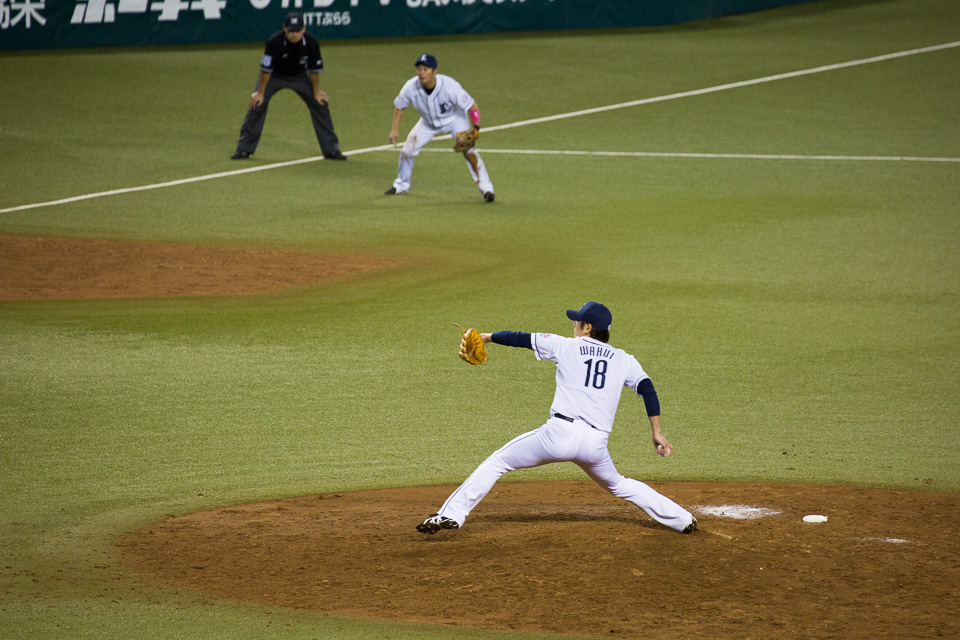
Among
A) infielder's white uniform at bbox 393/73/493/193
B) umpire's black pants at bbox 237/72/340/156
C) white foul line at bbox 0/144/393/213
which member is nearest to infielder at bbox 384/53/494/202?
infielder's white uniform at bbox 393/73/493/193

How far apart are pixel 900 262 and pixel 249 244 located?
773cm

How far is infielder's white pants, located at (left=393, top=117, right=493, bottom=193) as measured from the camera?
1491 centimetres

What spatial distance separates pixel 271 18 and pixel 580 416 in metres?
19.5

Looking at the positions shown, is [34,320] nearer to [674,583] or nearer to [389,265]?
[389,265]

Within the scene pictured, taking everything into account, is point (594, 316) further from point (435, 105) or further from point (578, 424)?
point (435, 105)

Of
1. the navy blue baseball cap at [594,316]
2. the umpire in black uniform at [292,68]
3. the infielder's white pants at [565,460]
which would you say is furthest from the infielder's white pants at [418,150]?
the infielder's white pants at [565,460]

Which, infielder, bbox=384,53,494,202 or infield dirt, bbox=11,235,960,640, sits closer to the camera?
infield dirt, bbox=11,235,960,640

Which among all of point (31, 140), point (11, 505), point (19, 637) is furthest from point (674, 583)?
point (31, 140)

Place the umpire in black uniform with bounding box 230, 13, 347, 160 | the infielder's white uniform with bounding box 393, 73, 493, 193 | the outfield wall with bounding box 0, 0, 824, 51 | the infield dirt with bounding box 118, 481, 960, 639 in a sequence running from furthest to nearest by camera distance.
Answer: the outfield wall with bounding box 0, 0, 824, 51 → the umpire in black uniform with bounding box 230, 13, 347, 160 → the infielder's white uniform with bounding box 393, 73, 493, 193 → the infield dirt with bounding box 118, 481, 960, 639

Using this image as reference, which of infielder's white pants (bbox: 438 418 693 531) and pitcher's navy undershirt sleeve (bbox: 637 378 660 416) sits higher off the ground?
pitcher's navy undershirt sleeve (bbox: 637 378 660 416)


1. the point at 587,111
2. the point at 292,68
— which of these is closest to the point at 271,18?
the point at 587,111

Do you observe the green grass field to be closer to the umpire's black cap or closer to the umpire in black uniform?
the umpire in black uniform

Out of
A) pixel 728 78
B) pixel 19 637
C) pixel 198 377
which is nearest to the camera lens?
pixel 19 637

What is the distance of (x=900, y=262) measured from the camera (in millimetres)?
12828
